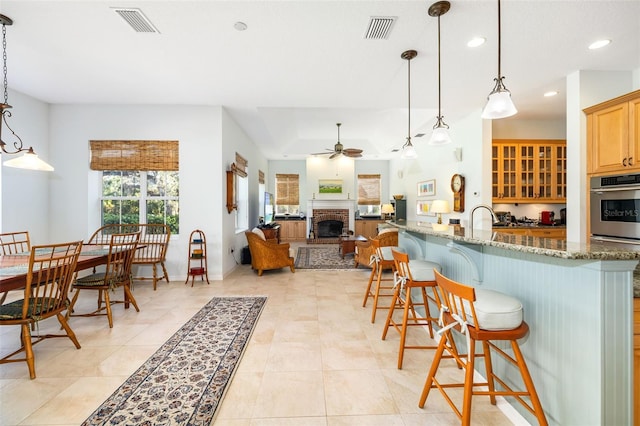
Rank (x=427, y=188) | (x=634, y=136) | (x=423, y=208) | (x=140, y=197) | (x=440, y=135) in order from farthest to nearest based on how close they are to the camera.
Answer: (x=423, y=208) → (x=427, y=188) → (x=140, y=197) → (x=634, y=136) → (x=440, y=135)

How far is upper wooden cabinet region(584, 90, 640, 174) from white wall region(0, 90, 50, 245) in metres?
7.58

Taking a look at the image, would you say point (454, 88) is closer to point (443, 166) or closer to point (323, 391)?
point (443, 166)

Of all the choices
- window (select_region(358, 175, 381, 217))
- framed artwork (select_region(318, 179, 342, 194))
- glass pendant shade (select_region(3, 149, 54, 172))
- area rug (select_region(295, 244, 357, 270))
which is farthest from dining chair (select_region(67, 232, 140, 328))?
window (select_region(358, 175, 381, 217))

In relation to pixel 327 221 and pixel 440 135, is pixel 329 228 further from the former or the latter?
pixel 440 135

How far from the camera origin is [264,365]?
6.95ft

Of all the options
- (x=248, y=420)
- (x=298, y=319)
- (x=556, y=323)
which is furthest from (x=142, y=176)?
(x=556, y=323)

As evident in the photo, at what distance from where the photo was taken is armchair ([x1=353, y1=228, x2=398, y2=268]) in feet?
14.7

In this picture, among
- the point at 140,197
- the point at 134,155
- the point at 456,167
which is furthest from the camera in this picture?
the point at 456,167

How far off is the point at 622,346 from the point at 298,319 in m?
2.47

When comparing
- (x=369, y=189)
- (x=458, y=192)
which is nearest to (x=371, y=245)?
(x=458, y=192)

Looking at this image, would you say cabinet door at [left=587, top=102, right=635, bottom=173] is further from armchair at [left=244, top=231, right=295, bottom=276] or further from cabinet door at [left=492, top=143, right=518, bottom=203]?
armchair at [left=244, top=231, right=295, bottom=276]

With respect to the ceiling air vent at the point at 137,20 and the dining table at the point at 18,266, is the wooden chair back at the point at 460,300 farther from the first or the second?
the ceiling air vent at the point at 137,20

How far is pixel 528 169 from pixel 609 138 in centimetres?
188

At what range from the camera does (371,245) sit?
416cm
